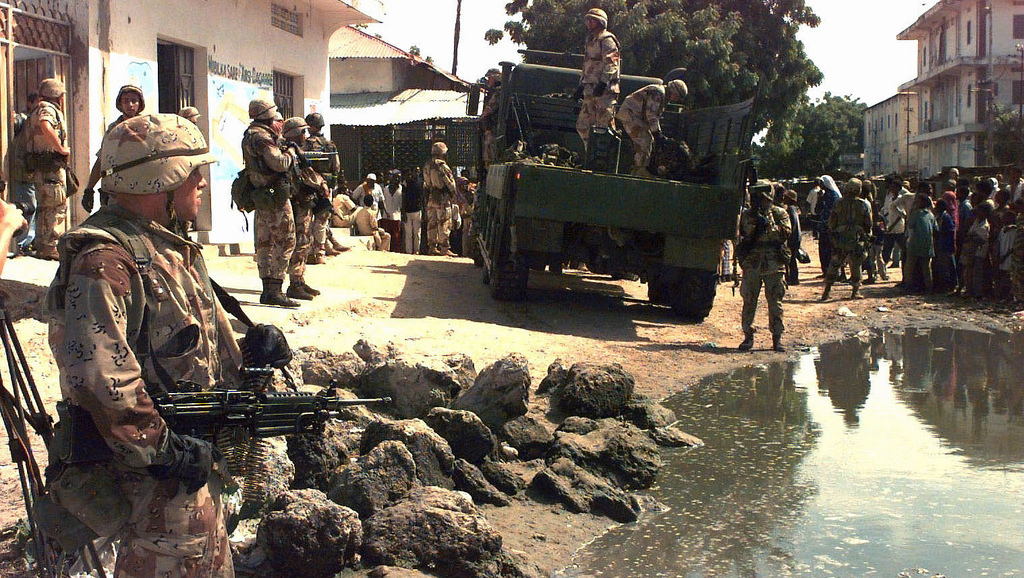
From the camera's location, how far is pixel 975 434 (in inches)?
253

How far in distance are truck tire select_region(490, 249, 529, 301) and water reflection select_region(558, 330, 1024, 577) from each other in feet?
9.22

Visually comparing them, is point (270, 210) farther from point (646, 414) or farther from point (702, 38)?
point (702, 38)

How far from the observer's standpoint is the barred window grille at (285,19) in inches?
583

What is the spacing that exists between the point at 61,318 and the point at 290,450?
2353 millimetres

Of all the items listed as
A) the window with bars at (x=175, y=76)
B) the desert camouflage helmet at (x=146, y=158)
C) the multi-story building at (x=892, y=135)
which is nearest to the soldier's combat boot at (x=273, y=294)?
the window with bars at (x=175, y=76)

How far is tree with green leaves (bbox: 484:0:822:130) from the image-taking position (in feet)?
83.7

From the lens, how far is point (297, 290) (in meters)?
8.78

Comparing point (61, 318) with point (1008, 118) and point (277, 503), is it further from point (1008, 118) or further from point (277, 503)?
point (1008, 118)

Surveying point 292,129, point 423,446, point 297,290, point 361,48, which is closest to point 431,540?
point 423,446

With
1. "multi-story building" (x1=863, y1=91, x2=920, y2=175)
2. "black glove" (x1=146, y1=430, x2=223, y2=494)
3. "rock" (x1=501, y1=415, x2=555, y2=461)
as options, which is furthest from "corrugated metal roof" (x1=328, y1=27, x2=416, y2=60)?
"multi-story building" (x1=863, y1=91, x2=920, y2=175)

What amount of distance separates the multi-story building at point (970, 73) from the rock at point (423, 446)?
4176 centimetres

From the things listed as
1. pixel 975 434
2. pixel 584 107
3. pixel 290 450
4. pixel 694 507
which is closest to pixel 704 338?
pixel 584 107

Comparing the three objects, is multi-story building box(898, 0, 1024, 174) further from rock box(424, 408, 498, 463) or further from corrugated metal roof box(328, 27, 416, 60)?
rock box(424, 408, 498, 463)

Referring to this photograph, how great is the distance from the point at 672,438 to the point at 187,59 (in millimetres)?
8626
